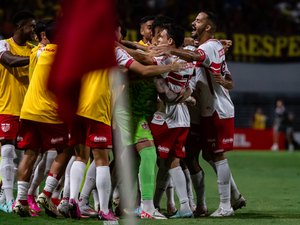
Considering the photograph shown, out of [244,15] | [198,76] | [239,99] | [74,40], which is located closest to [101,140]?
[198,76]

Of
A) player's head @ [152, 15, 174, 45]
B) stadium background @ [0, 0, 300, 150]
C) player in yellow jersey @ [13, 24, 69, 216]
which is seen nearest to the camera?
player in yellow jersey @ [13, 24, 69, 216]

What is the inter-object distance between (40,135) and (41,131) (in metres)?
0.07

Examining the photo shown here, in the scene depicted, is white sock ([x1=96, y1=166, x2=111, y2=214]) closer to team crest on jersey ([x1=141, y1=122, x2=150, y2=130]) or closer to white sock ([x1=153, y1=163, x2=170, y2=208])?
team crest on jersey ([x1=141, y1=122, x2=150, y2=130])

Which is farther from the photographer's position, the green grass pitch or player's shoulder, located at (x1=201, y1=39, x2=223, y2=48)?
player's shoulder, located at (x1=201, y1=39, x2=223, y2=48)

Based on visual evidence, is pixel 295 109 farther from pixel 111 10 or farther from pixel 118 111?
pixel 111 10

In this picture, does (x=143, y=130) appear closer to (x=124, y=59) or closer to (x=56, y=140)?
(x=56, y=140)

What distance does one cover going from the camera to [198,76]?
9.99 meters

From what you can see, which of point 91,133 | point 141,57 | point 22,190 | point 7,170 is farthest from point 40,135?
point 141,57

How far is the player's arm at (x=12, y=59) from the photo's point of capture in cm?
966

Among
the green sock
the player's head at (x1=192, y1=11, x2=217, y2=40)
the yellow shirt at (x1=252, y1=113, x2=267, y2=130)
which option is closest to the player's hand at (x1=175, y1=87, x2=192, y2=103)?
the green sock

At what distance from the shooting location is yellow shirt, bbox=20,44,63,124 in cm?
916

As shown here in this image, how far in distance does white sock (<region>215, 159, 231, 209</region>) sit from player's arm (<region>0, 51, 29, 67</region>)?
246cm

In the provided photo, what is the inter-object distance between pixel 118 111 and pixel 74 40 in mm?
4188

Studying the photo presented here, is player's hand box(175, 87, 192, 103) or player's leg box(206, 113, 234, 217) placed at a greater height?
player's hand box(175, 87, 192, 103)
